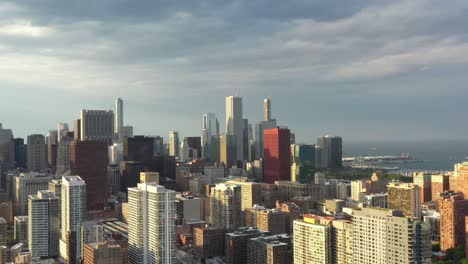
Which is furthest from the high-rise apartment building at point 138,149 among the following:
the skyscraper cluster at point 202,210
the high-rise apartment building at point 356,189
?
the high-rise apartment building at point 356,189

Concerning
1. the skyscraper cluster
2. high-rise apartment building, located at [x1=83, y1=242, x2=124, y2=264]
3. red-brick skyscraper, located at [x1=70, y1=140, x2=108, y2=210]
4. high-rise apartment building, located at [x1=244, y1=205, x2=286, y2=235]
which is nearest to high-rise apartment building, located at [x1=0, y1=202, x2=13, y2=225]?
the skyscraper cluster

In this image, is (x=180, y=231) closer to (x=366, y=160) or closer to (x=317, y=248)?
(x=317, y=248)

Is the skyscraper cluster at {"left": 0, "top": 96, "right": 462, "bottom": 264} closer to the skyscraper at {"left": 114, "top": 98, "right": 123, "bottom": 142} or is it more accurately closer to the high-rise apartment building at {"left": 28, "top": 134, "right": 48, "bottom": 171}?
the high-rise apartment building at {"left": 28, "top": 134, "right": 48, "bottom": 171}

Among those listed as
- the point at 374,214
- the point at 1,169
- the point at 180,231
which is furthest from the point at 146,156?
the point at 374,214

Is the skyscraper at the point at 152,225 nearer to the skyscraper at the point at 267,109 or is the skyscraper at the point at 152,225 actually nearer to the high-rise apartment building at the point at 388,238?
the high-rise apartment building at the point at 388,238

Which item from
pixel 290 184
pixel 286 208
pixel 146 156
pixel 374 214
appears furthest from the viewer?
pixel 146 156
